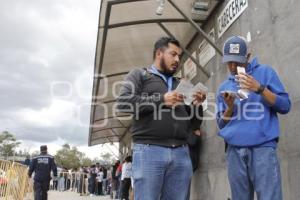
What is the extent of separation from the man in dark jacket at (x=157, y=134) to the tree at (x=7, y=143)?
8345 cm

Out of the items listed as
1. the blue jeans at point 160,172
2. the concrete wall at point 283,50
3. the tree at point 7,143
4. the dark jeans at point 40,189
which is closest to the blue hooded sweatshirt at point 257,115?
the blue jeans at point 160,172

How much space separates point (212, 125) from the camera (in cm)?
726

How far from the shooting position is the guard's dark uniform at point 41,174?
10.9 metres

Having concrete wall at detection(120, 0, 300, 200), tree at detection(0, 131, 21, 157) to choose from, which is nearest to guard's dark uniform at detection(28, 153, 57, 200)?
concrete wall at detection(120, 0, 300, 200)

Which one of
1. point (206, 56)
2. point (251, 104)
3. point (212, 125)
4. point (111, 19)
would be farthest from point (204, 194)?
point (251, 104)

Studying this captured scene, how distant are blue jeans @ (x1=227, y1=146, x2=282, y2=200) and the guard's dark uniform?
27.9 feet

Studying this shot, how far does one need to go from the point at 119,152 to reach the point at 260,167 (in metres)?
23.8

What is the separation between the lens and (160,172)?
3127 millimetres

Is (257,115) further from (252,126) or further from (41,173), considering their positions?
(41,173)

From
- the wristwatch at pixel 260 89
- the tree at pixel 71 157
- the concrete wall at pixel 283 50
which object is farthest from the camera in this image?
the tree at pixel 71 157

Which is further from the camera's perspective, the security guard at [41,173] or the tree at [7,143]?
the tree at [7,143]

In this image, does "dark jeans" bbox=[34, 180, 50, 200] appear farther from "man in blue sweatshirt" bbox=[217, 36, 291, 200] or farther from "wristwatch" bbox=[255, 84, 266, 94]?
"wristwatch" bbox=[255, 84, 266, 94]

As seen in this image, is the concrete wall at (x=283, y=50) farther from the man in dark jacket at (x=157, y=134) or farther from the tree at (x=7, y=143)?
the tree at (x=7, y=143)

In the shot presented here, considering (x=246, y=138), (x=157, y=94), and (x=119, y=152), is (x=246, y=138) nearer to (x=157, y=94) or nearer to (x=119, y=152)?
(x=157, y=94)
